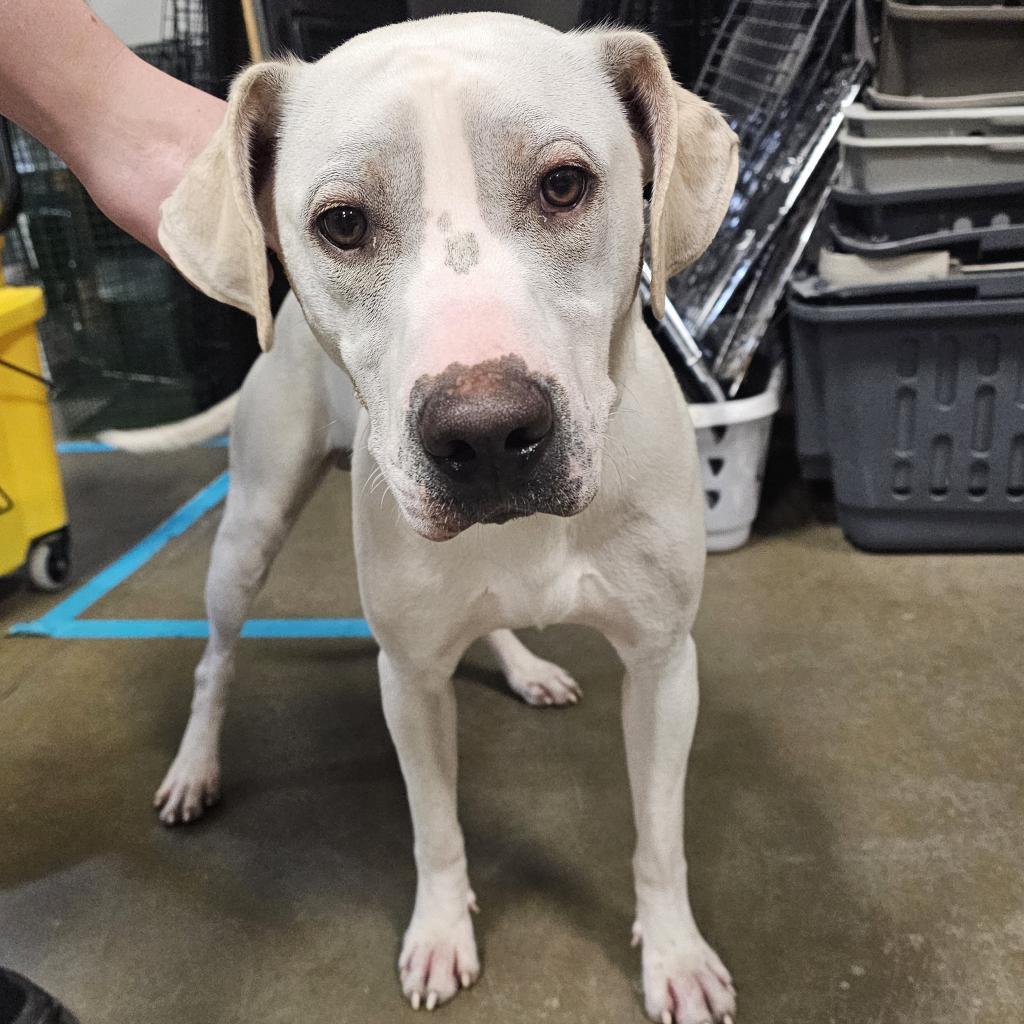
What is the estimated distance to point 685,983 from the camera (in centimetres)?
133

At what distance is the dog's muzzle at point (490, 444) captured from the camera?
33.2 inches

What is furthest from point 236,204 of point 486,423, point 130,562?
point 130,562

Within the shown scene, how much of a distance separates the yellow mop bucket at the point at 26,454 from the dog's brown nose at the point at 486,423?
1.93m

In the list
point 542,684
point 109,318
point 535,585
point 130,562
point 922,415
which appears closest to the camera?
point 535,585

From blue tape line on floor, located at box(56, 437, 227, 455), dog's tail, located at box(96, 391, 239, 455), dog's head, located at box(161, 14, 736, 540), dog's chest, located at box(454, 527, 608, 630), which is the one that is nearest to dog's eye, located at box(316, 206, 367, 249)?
dog's head, located at box(161, 14, 736, 540)

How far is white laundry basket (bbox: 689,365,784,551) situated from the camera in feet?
8.13

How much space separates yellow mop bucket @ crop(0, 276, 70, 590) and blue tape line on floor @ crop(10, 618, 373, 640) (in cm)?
23

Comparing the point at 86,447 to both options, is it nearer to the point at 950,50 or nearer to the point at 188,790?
the point at 188,790

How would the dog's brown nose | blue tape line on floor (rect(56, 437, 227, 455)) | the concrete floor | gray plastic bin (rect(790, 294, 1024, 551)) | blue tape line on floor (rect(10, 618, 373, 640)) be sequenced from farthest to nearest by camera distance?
blue tape line on floor (rect(56, 437, 227, 455))
blue tape line on floor (rect(10, 618, 373, 640))
gray plastic bin (rect(790, 294, 1024, 551))
the concrete floor
the dog's brown nose

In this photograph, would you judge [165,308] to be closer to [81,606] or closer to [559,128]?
[81,606]

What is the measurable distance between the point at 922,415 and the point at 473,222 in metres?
1.80

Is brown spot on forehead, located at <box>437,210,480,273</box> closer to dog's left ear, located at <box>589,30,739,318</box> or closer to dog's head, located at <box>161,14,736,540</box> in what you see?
dog's head, located at <box>161,14,736,540</box>

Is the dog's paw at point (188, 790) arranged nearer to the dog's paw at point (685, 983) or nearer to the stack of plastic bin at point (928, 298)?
the dog's paw at point (685, 983)

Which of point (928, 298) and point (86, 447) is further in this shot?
point (86, 447)
